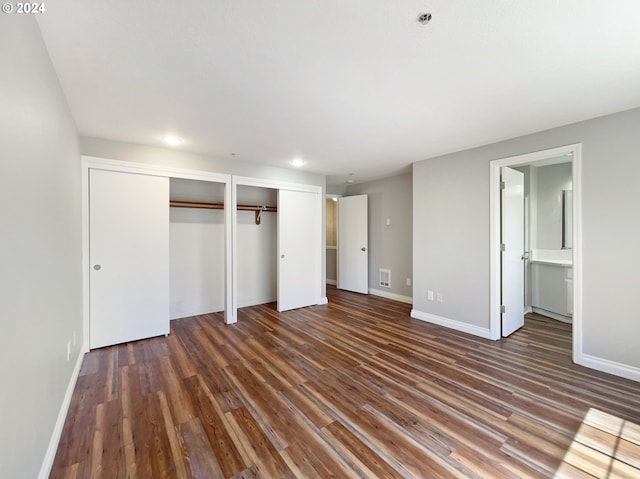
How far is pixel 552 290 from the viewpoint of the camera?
161 inches

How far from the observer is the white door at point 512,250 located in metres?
3.36

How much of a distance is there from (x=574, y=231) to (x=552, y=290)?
1.87m

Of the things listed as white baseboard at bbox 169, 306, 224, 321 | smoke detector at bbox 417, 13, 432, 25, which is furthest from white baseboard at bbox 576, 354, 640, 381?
white baseboard at bbox 169, 306, 224, 321

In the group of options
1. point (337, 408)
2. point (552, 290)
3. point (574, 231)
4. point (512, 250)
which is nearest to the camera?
point (337, 408)

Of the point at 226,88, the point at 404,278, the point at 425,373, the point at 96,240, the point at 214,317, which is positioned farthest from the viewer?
the point at 404,278

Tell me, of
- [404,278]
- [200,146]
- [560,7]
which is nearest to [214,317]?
[200,146]

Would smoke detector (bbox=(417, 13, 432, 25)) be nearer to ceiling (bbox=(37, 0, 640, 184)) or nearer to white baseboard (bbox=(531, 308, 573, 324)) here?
ceiling (bbox=(37, 0, 640, 184))

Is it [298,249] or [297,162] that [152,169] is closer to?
[297,162]

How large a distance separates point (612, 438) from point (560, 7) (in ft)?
8.41

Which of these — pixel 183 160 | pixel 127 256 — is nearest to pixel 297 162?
pixel 183 160

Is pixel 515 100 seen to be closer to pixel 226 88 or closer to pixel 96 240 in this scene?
pixel 226 88

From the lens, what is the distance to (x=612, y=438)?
172 cm

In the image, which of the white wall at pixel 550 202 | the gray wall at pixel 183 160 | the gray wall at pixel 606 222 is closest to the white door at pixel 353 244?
the gray wall at pixel 183 160

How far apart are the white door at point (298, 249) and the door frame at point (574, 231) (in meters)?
2.75
